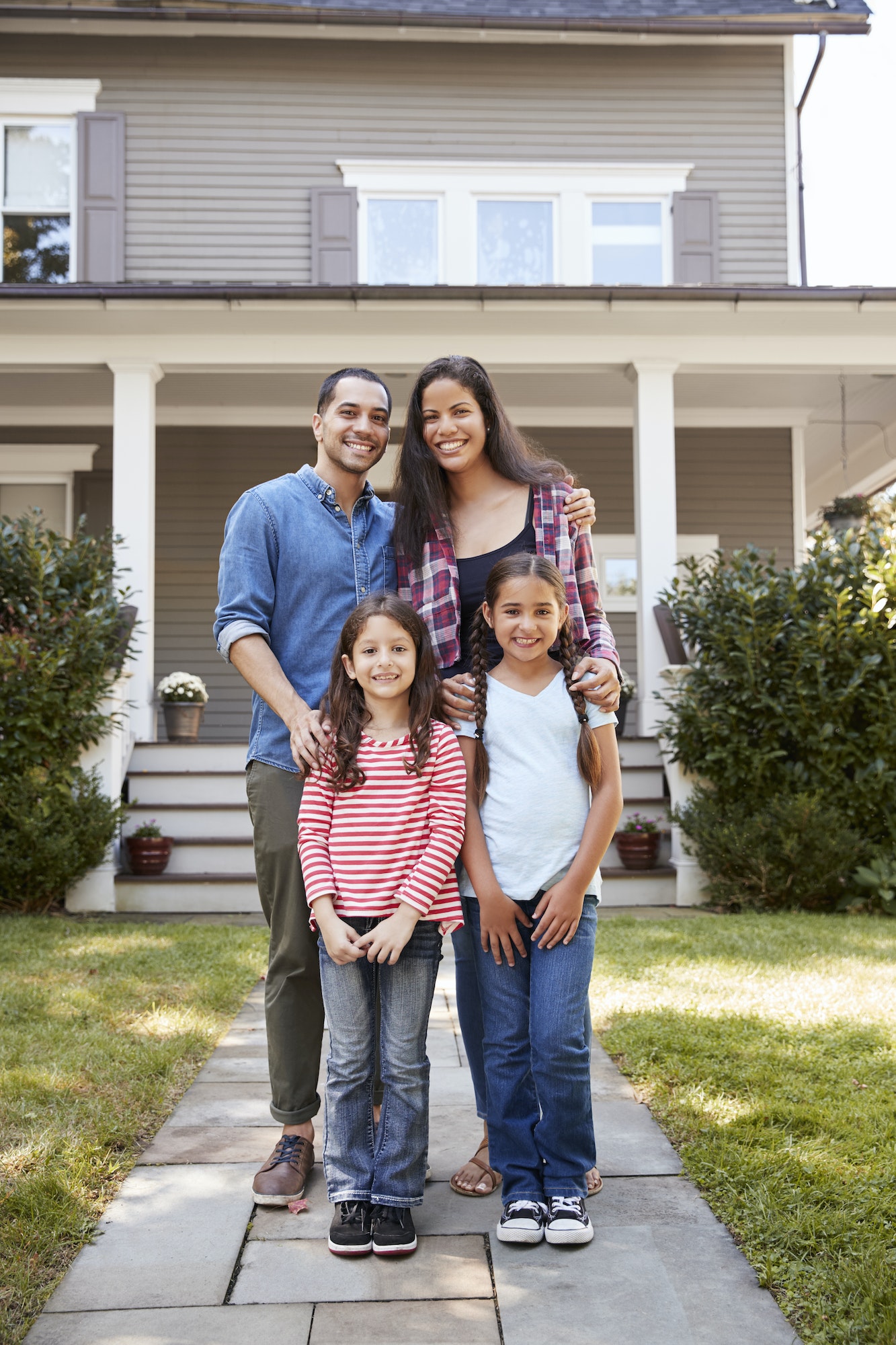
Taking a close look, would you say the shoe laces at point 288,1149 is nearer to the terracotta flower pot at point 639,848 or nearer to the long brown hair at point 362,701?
the long brown hair at point 362,701

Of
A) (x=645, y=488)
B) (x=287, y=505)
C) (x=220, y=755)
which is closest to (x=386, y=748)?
(x=287, y=505)

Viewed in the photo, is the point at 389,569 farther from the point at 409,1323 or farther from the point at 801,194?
the point at 801,194

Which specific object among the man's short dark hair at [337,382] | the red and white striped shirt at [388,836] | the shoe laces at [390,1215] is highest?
the man's short dark hair at [337,382]

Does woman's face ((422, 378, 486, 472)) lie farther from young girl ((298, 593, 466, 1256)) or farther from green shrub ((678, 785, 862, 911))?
green shrub ((678, 785, 862, 911))

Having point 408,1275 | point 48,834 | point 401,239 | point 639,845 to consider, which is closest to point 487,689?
point 408,1275

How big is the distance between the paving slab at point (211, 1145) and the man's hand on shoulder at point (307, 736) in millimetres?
1051

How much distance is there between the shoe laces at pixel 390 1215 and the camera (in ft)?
7.22

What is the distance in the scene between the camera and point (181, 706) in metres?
8.19

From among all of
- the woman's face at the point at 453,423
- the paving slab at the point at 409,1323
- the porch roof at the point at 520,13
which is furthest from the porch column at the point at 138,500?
the paving slab at the point at 409,1323

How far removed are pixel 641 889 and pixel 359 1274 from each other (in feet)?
15.2

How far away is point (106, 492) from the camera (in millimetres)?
10023

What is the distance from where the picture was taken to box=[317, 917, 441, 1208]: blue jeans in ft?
7.34

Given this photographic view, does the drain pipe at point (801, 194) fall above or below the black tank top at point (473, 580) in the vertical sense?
above

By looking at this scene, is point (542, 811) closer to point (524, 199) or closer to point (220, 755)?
point (220, 755)
